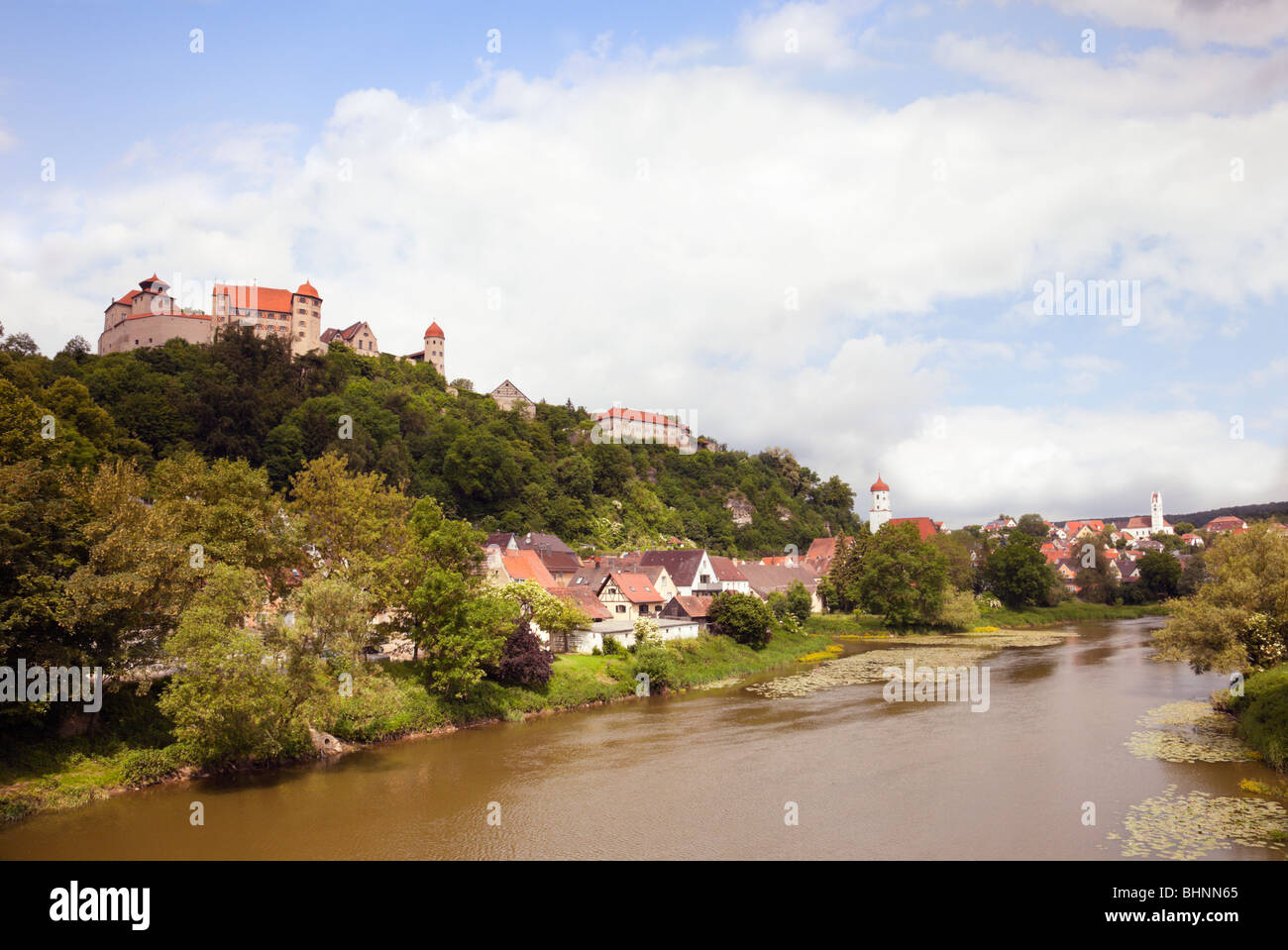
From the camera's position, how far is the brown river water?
60.1 feet

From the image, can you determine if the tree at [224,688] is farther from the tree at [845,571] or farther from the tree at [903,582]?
the tree at [845,571]

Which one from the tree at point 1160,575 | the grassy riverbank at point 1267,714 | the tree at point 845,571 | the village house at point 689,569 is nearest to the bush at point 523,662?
the village house at point 689,569

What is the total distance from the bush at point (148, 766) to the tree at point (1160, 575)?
94099 millimetres

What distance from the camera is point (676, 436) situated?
136 metres

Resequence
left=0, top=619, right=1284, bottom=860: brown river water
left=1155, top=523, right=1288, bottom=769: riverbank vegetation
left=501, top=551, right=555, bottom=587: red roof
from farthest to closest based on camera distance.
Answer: left=501, top=551, right=555, bottom=587: red roof
left=1155, top=523, right=1288, bottom=769: riverbank vegetation
left=0, top=619, right=1284, bottom=860: brown river water

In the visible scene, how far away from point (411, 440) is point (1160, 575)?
85769 millimetres

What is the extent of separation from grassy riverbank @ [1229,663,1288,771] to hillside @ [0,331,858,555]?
47.5 m

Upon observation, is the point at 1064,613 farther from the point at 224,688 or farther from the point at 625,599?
the point at 224,688

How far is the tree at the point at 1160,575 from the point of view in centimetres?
8275

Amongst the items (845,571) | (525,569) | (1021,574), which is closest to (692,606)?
(525,569)

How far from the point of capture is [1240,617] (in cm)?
2692

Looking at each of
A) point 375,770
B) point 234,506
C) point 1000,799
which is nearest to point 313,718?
point 375,770
